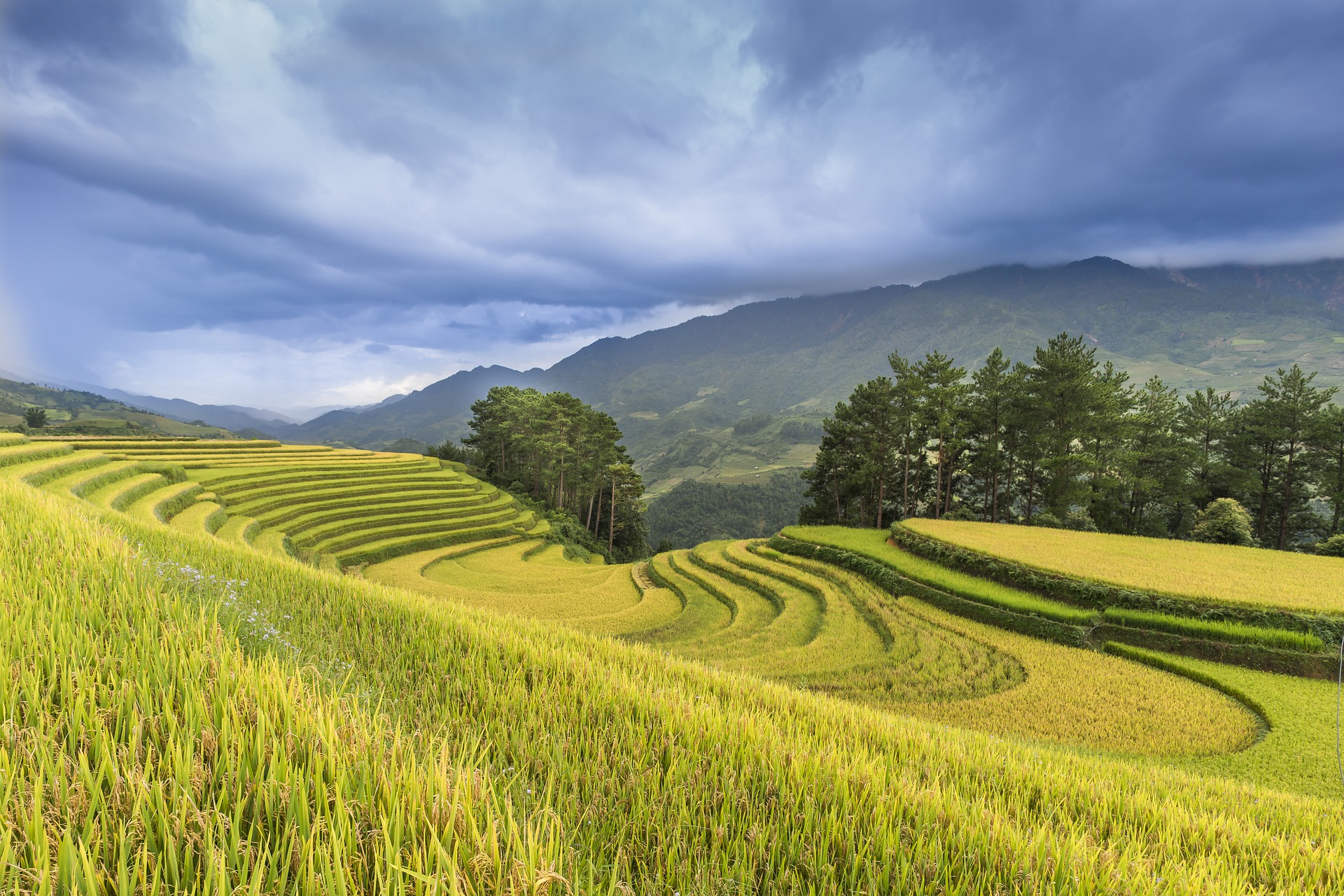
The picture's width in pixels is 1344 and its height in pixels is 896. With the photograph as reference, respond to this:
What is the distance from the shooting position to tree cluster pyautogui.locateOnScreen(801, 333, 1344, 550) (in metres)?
25.4

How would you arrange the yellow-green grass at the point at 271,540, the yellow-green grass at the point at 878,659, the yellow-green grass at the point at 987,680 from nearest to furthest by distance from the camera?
the yellow-green grass at the point at 987,680, the yellow-green grass at the point at 878,659, the yellow-green grass at the point at 271,540

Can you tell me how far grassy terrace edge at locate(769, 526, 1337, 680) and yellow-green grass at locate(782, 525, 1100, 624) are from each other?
27 millimetres

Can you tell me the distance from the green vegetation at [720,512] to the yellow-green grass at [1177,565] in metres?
65.1

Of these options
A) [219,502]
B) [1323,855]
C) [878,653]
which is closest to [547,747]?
[1323,855]

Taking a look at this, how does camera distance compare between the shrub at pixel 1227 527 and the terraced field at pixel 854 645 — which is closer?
Result: the terraced field at pixel 854 645

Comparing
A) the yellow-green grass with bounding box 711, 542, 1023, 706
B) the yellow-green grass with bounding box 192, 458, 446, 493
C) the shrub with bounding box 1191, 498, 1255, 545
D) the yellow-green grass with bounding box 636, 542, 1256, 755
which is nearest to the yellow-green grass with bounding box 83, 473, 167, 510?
the yellow-green grass with bounding box 192, 458, 446, 493

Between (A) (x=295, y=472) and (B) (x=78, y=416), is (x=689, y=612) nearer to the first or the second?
(A) (x=295, y=472)

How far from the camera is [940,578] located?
49.3 feet

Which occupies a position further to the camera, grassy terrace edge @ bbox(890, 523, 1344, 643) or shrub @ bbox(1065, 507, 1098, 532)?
shrub @ bbox(1065, 507, 1098, 532)

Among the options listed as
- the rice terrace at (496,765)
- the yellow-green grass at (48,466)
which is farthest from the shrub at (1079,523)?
the yellow-green grass at (48,466)

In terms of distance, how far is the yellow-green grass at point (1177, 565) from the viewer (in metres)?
10.8

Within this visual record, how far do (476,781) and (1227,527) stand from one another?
1077 inches

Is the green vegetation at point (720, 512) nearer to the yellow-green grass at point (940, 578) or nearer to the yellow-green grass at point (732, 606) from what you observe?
the yellow-green grass at point (732, 606)

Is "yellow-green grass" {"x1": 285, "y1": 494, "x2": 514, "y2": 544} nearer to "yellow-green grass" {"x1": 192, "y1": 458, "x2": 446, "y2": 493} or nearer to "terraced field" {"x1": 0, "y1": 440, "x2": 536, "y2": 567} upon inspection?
"terraced field" {"x1": 0, "y1": 440, "x2": 536, "y2": 567}
